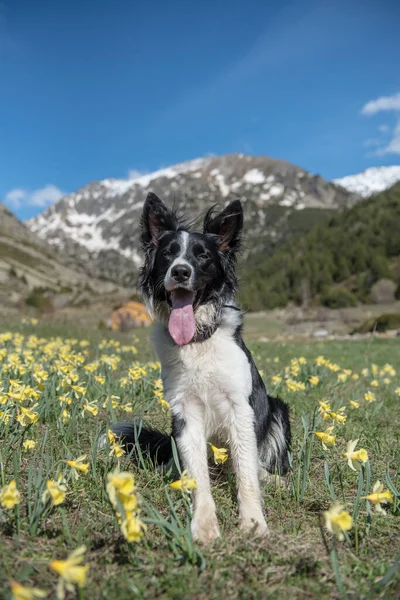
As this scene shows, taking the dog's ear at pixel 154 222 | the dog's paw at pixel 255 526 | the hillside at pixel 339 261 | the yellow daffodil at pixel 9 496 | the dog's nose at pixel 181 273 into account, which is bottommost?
the dog's paw at pixel 255 526

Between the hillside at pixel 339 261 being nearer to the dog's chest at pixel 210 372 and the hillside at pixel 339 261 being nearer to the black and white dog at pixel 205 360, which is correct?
the black and white dog at pixel 205 360

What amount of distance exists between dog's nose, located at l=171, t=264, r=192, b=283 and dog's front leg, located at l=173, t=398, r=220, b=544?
3.22 feet

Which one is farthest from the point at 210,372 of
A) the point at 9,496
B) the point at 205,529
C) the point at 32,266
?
the point at 32,266

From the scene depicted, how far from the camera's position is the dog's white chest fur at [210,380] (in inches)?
133

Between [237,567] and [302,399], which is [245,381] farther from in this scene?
[302,399]

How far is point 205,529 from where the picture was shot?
2.72 m

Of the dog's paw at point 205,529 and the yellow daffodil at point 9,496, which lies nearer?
the yellow daffodil at point 9,496

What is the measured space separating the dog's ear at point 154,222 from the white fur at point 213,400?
1.11 meters

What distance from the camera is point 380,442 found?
4602mm

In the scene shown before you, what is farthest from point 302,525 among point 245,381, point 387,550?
point 245,381

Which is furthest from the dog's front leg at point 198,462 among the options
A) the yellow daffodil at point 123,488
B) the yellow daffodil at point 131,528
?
the yellow daffodil at point 123,488

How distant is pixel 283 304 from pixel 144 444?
A: 91.8 meters

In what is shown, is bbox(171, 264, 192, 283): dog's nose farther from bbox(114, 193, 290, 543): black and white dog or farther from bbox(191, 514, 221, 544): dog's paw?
bbox(191, 514, 221, 544): dog's paw

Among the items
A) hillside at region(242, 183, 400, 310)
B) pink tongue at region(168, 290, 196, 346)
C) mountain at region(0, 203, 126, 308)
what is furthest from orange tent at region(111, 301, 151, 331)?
mountain at region(0, 203, 126, 308)
